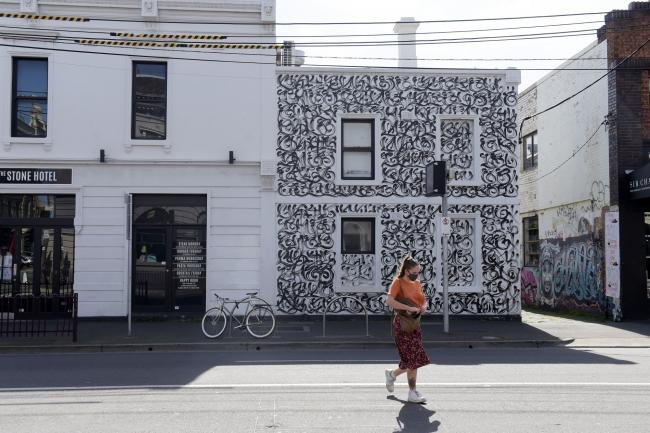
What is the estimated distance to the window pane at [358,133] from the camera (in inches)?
709

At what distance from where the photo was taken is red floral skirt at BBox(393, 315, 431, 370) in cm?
815

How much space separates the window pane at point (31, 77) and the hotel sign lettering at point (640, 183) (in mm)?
14875

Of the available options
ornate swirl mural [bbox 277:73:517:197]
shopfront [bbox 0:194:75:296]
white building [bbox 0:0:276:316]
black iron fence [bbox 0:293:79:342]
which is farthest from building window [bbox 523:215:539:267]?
black iron fence [bbox 0:293:79:342]

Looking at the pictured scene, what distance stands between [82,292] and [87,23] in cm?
668

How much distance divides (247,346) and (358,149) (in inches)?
261

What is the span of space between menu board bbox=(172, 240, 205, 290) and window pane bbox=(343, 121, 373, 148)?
468 cm

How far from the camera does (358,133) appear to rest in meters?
18.1

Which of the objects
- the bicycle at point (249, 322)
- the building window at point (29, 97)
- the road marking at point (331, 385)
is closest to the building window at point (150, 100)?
the building window at point (29, 97)

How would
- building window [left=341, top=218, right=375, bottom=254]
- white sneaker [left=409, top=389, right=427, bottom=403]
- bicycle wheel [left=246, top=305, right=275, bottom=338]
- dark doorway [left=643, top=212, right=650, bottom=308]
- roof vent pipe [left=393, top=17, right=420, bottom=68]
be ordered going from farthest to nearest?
roof vent pipe [left=393, top=17, right=420, bottom=68]
dark doorway [left=643, top=212, right=650, bottom=308]
building window [left=341, top=218, right=375, bottom=254]
bicycle wheel [left=246, top=305, right=275, bottom=338]
white sneaker [left=409, top=389, right=427, bottom=403]

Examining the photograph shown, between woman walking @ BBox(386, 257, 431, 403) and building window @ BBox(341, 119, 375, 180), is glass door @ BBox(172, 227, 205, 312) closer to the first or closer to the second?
building window @ BBox(341, 119, 375, 180)

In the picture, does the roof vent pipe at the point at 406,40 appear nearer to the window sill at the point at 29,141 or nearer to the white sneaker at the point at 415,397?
the window sill at the point at 29,141

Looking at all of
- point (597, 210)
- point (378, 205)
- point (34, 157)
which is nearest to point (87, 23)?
point (34, 157)

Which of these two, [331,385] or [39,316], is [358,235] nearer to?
[39,316]

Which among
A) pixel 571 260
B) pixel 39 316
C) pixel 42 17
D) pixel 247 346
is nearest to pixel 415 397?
pixel 247 346
